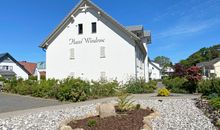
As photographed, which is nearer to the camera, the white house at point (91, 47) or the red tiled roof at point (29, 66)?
the white house at point (91, 47)

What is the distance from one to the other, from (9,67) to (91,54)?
37520mm

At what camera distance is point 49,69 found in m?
33.0

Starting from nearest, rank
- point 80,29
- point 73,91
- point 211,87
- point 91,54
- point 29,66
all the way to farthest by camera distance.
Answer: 1. point 211,87
2. point 73,91
3. point 91,54
4. point 80,29
5. point 29,66

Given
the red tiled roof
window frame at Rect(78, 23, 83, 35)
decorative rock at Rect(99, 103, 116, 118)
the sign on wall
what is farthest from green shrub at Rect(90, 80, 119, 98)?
the red tiled roof

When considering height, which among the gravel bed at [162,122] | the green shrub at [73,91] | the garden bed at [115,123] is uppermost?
the green shrub at [73,91]

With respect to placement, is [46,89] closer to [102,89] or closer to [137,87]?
[102,89]

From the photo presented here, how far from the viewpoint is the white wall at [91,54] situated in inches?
1155

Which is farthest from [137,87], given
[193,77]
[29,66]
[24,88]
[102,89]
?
[29,66]

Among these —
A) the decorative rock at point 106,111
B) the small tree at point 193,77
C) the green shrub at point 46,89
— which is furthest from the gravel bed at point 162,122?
the small tree at point 193,77

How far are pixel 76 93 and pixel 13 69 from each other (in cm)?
4845

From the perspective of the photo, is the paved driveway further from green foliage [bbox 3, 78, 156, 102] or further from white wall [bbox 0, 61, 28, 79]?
white wall [bbox 0, 61, 28, 79]

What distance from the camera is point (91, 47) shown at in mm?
30750

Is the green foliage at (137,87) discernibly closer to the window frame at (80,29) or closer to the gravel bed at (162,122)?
the window frame at (80,29)

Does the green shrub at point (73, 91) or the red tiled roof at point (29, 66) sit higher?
the red tiled roof at point (29, 66)
